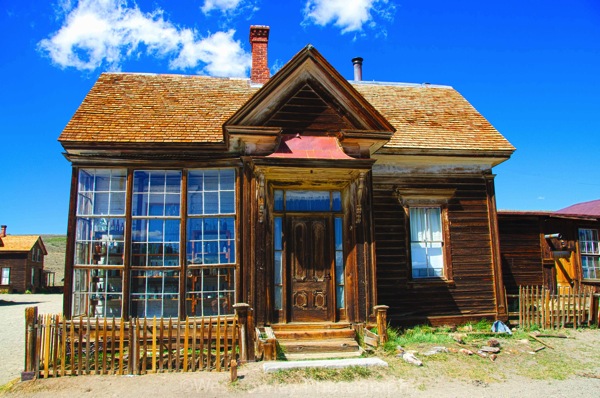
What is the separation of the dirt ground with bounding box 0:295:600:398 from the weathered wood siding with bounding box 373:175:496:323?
2.44 m

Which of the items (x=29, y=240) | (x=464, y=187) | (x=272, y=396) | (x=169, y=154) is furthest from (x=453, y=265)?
(x=29, y=240)

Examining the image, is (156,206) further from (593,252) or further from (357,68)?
(593,252)

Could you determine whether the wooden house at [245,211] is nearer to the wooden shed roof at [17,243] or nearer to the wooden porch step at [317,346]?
the wooden porch step at [317,346]

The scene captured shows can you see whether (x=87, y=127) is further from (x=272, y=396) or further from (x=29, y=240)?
(x=29, y=240)

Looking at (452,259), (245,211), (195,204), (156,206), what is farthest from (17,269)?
(452,259)

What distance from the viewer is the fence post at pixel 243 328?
8211 mm

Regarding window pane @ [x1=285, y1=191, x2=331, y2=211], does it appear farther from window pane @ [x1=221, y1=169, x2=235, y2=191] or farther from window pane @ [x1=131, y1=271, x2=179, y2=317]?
window pane @ [x1=131, y1=271, x2=179, y2=317]


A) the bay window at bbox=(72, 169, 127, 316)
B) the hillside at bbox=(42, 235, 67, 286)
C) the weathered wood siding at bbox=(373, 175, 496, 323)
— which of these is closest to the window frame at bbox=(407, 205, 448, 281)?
the weathered wood siding at bbox=(373, 175, 496, 323)

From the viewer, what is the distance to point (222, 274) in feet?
32.8

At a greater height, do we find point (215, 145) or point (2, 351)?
point (215, 145)

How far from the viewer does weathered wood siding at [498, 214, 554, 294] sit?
1300 cm

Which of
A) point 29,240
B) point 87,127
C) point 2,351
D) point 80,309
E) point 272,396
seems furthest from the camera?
point 29,240

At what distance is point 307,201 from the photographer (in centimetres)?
1028

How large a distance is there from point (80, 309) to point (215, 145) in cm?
455
